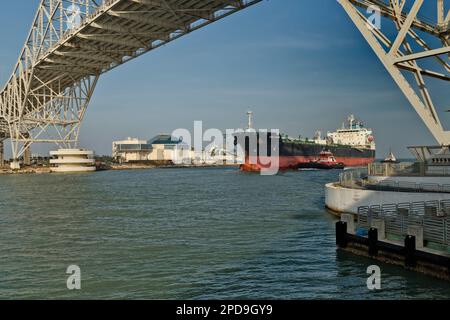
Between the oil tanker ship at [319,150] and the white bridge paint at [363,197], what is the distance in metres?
61.9

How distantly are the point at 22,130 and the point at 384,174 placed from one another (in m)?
93.7

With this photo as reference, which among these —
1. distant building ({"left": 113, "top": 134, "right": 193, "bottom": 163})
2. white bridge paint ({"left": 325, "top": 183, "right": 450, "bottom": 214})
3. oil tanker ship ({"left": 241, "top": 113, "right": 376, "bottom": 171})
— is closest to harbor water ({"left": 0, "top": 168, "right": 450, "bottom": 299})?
white bridge paint ({"left": 325, "top": 183, "right": 450, "bottom": 214})

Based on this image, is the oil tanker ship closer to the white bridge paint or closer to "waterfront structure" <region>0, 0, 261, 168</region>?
"waterfront structure" <region>0, 0, 261, 168</region>

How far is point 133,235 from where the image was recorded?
68.2 ft


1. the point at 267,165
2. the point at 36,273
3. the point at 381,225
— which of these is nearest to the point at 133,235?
the point at 36,273

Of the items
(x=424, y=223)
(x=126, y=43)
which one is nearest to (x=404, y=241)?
(x=424, y=223)

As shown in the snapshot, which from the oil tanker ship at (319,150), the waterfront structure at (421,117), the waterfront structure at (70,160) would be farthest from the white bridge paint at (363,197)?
the waterfront structure at (70,160)

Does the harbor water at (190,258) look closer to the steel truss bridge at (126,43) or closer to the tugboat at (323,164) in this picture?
the steel truss bridge at (126,43)

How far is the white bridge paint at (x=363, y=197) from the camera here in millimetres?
20219

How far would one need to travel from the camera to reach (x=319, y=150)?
106688 millimetres

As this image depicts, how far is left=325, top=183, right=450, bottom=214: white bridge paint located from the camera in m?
20.2

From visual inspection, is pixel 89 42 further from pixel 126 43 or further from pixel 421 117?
pixel 421 117
